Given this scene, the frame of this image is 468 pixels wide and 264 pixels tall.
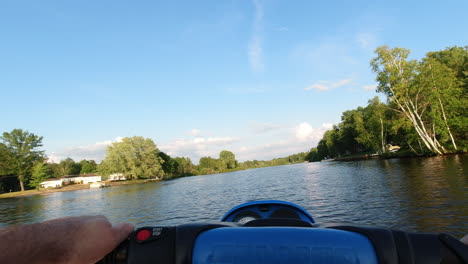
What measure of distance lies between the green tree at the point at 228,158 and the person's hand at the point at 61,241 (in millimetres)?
130317

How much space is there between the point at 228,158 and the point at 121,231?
135 m

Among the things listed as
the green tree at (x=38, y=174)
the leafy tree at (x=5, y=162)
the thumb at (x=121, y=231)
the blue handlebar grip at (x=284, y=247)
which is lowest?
the blue handlebar grip at (x=284, y=247)

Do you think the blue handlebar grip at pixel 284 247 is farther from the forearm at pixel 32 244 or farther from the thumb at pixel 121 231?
the forearm at pixel 32 244

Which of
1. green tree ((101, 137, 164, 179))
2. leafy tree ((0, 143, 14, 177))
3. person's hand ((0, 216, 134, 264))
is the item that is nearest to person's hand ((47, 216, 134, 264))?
person's hand ((0, 216, 134, 264))

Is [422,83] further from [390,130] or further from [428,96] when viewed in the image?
[390,130]

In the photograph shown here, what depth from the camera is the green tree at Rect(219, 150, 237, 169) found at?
13375 centimetres

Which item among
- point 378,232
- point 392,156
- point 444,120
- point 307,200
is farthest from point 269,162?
point 378,232

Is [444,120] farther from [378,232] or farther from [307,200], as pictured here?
[378,232]

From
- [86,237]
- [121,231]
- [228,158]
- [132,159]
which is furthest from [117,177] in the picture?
[86,237]

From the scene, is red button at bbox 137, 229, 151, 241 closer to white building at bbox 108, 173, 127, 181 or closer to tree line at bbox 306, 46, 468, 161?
tree line at bbox 306, 46, 468, 161

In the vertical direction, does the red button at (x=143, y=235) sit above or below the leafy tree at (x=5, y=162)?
below

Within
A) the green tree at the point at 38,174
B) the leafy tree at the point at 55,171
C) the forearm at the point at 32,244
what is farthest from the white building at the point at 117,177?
the forearm at the point at 32,244

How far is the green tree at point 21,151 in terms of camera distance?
6769 cm

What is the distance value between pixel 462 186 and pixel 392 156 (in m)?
38.3
